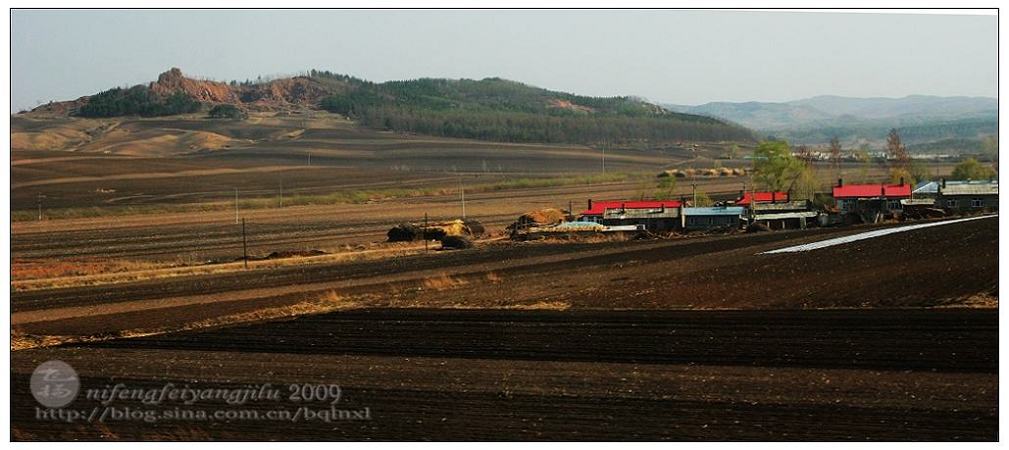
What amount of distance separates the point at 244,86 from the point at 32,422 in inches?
2022

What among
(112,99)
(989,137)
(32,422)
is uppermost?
(112,99)

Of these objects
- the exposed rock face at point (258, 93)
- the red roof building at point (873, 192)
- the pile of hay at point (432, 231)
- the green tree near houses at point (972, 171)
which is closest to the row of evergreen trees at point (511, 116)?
the exposed rock face at point (258, 93)

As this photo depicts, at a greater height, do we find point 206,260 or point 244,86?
point 244,86

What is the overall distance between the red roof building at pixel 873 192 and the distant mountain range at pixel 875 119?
288 centimetres

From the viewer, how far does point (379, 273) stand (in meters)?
27.2

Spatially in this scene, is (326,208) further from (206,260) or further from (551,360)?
(551,360)

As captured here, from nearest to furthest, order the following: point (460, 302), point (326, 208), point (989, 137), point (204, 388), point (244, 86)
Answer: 1. point (204, 388)
2. point (460, 302)
3. point (989, 137)
4. point (326, 208)
5. point (244, 86)

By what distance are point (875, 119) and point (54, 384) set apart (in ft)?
139

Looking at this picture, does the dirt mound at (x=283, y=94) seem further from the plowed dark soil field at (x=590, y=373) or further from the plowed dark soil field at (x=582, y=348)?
the plowed dark soil field at (x=590, y=373)

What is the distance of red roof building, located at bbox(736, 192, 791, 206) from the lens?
39.5 metres

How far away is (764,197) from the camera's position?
134 ft

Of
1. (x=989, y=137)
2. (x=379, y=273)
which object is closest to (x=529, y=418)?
(x=379, y=273)

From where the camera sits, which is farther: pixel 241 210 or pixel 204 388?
pixel 241 210

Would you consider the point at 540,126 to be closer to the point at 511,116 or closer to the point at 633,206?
the point at 511,116
